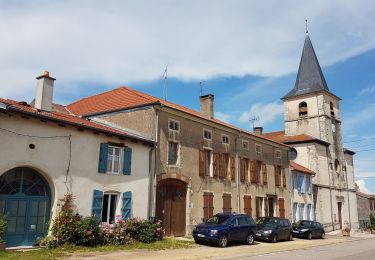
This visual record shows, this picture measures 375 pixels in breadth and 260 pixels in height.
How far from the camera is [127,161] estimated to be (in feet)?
56.8

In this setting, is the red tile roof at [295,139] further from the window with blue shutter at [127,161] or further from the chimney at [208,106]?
the window with blue shutter at [127,161]

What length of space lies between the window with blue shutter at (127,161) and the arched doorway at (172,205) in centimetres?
240

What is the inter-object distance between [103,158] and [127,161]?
1363 millimetres

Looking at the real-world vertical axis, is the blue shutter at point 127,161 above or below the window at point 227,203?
above

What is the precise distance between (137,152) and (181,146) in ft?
11.2

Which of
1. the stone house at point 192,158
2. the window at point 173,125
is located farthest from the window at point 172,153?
the window at point 173,125

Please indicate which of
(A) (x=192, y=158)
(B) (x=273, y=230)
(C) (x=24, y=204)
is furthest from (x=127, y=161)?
(B) (x=273, y=230)

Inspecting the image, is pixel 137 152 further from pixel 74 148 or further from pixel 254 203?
pixel 254 203

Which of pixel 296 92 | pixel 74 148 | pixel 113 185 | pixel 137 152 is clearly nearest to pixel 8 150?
pixel 74 148

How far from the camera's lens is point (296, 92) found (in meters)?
42.7

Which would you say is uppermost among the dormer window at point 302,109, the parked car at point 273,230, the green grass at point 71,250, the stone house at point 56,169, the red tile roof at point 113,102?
the dormer window at point 302,109

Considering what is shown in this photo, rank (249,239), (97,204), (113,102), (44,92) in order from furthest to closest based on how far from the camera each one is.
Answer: (113,102) → (249,239) → (44,92) → (97,204)

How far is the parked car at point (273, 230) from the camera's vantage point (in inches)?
808

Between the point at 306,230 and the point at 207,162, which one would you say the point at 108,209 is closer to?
the point at 207,162
